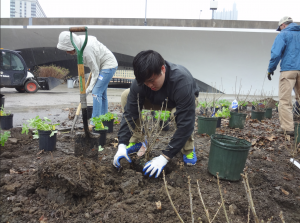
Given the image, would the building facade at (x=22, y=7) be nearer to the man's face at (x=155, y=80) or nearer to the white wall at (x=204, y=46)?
the man's face at (x=155, y=80)

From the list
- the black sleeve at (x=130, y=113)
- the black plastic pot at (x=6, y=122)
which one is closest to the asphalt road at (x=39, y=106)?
the black plastic pot at (x=6, y=122)

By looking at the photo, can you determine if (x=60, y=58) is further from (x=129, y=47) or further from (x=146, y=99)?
(x=146, y=99)

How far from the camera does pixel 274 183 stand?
7.33ft

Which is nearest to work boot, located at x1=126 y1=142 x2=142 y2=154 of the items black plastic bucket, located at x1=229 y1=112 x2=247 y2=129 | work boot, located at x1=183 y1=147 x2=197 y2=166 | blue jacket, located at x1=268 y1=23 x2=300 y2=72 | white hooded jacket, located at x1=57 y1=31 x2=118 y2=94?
work boot, located at x1=183 y1=147 x2=197 y2=166

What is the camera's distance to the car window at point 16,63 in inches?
394

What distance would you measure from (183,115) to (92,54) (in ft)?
6.98

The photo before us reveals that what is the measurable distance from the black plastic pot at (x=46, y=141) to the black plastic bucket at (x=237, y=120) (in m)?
3.32

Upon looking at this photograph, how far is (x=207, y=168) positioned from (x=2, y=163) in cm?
212

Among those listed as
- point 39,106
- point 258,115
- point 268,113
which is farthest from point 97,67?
point 268,113

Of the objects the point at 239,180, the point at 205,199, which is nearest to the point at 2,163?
the point at 205,199

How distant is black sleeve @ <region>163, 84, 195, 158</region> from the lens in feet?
6.89

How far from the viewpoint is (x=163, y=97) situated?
7.75 ft

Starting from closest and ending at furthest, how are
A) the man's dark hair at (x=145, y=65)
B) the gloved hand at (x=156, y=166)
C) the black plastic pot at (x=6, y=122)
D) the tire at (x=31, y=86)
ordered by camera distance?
the man's dark hair at (x=145, y=65)
the gloved hand at (x=156, y=166)
the black plastic pot at (x=6, y=122)
the tire at (x=31, y=86)

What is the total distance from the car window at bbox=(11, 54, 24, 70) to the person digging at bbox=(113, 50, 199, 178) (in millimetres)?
9743
